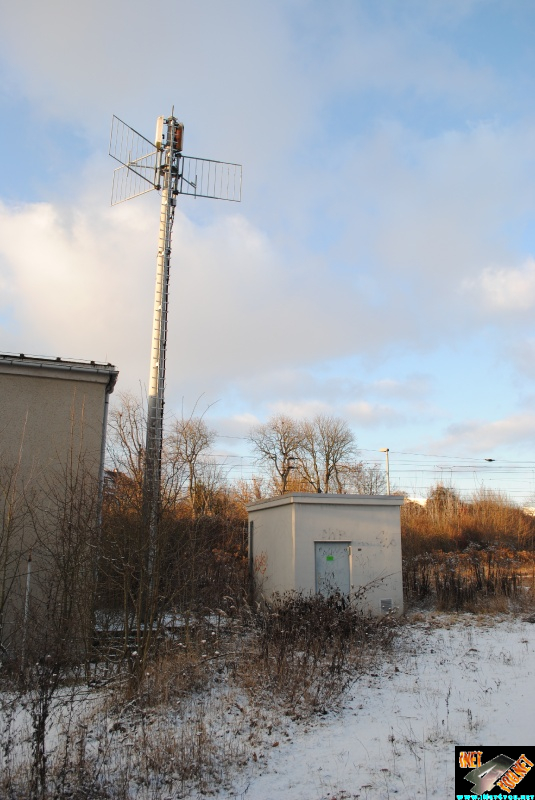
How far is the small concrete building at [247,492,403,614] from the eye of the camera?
1358cm

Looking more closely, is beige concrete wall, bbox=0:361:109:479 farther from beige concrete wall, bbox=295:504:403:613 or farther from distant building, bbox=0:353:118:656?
beige concrete wall, bbox=295:504:403:613

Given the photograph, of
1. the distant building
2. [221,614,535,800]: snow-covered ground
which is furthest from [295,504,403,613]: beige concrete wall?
the distant building

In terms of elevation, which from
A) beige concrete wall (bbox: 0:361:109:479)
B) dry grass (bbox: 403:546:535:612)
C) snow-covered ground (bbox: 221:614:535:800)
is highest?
beige concrete wall (bbox: 0:361:109:479)

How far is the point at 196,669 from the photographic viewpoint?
804 centimetres

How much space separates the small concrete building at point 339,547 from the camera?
13.6 meters

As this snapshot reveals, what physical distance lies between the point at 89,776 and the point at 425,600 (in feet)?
41.1

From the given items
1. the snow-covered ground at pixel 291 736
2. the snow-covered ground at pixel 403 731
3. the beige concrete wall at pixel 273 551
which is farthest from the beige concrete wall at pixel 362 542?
the snow-covered ground at pixel 291 736

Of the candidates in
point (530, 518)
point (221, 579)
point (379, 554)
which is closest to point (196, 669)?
point (221, 579)

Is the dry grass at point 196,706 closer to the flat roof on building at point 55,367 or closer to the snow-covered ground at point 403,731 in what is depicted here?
the snow-covered ground at point 403,731

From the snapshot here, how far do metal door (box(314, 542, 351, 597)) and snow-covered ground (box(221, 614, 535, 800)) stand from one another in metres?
3.26

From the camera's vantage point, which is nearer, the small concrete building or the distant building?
the distant building

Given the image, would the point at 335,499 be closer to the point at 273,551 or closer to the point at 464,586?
the point at 273,551

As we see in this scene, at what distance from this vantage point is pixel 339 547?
14.0m

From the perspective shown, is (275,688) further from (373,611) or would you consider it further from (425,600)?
(425,600)
